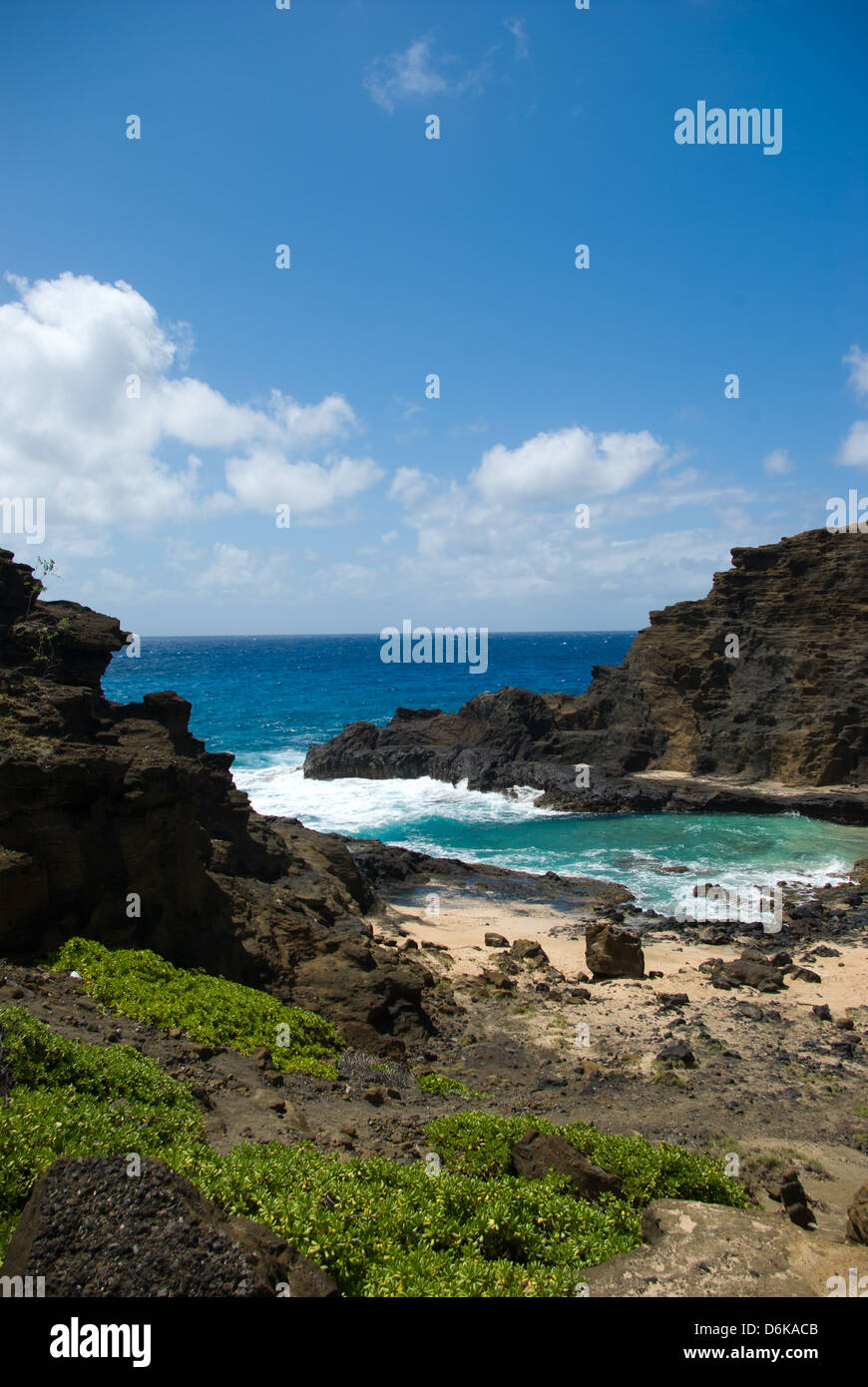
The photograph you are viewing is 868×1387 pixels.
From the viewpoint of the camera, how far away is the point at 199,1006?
1251cm

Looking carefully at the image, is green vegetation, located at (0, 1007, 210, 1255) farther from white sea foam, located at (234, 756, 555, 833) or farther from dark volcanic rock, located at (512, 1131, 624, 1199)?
white sea foam, located at (234, 756, 555, 833)

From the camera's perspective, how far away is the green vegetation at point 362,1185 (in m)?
6.38

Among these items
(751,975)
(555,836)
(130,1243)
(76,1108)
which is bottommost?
(555,836)

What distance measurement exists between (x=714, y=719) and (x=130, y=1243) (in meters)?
49.7

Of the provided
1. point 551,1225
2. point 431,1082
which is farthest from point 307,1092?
point 551,1225

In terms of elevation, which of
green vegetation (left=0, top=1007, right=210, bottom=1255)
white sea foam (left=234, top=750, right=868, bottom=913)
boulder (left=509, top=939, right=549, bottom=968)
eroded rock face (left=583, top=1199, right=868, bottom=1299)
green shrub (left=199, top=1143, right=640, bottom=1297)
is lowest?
white sea foam (left=234, top=750, right=868, bottom=913)

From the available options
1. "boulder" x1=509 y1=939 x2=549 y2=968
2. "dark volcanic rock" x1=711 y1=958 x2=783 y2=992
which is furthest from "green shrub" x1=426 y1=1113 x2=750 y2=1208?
"boulder" x1=509 y1=939 x2=549 y2=968

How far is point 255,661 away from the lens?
16800 centimetres

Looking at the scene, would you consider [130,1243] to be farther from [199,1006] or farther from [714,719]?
[714,719]

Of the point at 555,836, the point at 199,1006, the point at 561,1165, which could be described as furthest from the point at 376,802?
the point at 561,1165

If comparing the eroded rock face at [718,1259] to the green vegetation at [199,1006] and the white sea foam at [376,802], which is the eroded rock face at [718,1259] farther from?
the white sea foam at [376,802]

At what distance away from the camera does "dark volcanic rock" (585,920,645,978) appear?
21.5 meters

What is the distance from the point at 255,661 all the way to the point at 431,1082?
160280 millimetres

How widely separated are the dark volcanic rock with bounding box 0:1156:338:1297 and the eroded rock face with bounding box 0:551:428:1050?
26.1ft
